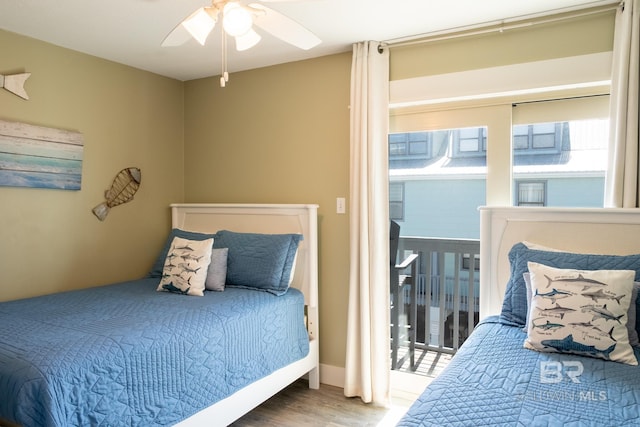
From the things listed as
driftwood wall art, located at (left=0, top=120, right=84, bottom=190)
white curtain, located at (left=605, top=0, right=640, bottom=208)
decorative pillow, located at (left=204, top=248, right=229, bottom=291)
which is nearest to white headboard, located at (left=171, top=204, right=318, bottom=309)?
decorative pillow, located at (left=204, top=248, right=229, bottom=291)

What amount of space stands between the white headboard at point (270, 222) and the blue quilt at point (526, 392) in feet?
4.67

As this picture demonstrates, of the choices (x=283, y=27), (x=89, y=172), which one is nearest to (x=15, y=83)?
(x=89, y=172)

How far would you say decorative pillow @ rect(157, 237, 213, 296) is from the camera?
2.73m

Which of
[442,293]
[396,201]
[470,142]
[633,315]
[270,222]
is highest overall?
[470,142]

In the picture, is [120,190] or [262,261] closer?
[262,261]

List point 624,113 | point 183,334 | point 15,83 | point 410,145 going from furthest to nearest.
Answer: point 410,145
point 15,83
point 624,113
point 183,334

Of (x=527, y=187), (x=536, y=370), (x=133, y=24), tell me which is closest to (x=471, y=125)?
(x=527, y=187)

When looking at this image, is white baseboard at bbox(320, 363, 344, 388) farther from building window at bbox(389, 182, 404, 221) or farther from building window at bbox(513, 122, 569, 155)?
building window at bbox(513, 122, 569, 155)

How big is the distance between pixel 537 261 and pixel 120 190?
9.07 feet

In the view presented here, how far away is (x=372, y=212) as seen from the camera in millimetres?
2887

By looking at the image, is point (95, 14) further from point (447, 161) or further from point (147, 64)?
point (447, 161)

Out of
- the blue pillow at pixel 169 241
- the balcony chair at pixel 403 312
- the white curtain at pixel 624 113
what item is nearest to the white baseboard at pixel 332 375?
the balcony chair at pixel 403 312

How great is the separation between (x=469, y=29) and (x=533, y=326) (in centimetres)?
171

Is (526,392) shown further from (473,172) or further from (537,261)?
(473,172)
